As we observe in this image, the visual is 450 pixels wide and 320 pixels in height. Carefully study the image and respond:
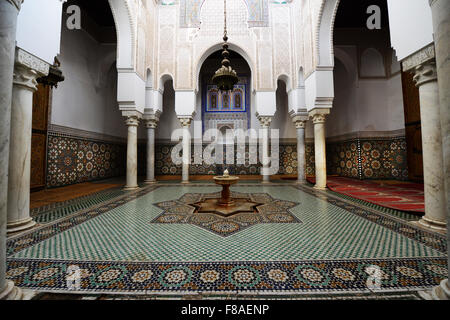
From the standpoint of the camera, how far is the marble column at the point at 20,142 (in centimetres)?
179

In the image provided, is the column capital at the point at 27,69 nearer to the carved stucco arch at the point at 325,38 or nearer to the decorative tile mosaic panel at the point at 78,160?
the decorative tile mosaic panel at the point at 78,160

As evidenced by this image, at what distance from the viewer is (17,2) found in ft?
3.21

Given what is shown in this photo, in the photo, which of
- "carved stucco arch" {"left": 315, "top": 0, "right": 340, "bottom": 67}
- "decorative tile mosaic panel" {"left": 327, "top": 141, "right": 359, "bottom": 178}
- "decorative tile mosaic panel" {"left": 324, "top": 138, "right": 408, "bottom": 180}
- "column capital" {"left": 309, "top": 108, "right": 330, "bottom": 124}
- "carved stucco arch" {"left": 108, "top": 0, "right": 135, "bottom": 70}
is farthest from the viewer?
"decorative tile mosaic panel" {"left": 327, "top": 141, "right": 359, "bottom": 178}

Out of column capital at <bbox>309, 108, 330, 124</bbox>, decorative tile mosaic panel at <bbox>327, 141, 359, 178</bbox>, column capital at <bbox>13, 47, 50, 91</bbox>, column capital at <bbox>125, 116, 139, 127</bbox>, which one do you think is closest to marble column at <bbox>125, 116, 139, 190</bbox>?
column capital at <bbox>125, 116, 139, 127</bbox>

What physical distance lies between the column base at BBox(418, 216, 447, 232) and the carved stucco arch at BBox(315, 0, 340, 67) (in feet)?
10.7

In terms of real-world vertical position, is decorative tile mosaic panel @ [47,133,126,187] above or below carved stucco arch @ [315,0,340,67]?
below

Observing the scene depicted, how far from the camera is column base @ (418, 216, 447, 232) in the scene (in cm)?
179

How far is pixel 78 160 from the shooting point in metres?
5.11

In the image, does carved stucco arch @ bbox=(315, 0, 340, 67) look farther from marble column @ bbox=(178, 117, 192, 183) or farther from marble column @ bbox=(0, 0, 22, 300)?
marble column @ bbox=(0, 0, 22, 300)

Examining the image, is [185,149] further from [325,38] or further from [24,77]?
[325,38]

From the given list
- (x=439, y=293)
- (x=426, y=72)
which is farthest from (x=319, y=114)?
(x=439, y=293)

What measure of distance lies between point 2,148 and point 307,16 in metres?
5.66

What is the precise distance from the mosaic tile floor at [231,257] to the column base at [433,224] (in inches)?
5.0

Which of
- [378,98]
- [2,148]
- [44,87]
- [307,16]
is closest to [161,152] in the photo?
[44,87]
